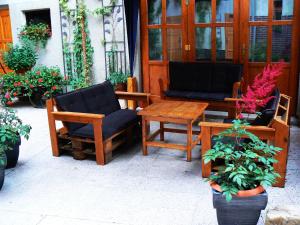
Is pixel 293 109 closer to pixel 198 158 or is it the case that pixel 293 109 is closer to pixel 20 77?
pixel 198 158

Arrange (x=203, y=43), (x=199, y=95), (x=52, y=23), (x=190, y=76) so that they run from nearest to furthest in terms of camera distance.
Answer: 1. (x=199, y=95)
2. (x=190, y=76)
3. (x=203, y=43)
4. (x=52, y=23)

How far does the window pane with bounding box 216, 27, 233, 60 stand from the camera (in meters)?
5.79

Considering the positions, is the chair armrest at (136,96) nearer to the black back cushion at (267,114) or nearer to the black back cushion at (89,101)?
the black back cushion at (89,101)

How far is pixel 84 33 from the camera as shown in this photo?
Result: 6801 mm

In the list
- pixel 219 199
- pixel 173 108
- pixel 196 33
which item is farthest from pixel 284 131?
pixel 196 33

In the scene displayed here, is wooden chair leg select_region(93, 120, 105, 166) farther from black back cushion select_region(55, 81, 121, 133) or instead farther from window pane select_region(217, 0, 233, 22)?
window pane select_region(217, 0, 233, 22)

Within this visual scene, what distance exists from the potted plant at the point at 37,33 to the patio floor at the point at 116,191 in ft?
10.7

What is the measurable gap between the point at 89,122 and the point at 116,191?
3.03 feet

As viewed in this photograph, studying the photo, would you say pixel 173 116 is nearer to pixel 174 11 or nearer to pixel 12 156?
pixel 12 156

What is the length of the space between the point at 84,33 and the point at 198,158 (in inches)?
142

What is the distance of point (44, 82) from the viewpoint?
265 inches

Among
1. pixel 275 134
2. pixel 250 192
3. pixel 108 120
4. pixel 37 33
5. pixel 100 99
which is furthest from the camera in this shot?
pixel 37 33

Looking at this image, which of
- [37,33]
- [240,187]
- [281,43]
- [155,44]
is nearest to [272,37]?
[281,43]

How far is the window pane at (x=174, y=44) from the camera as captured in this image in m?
6.09
